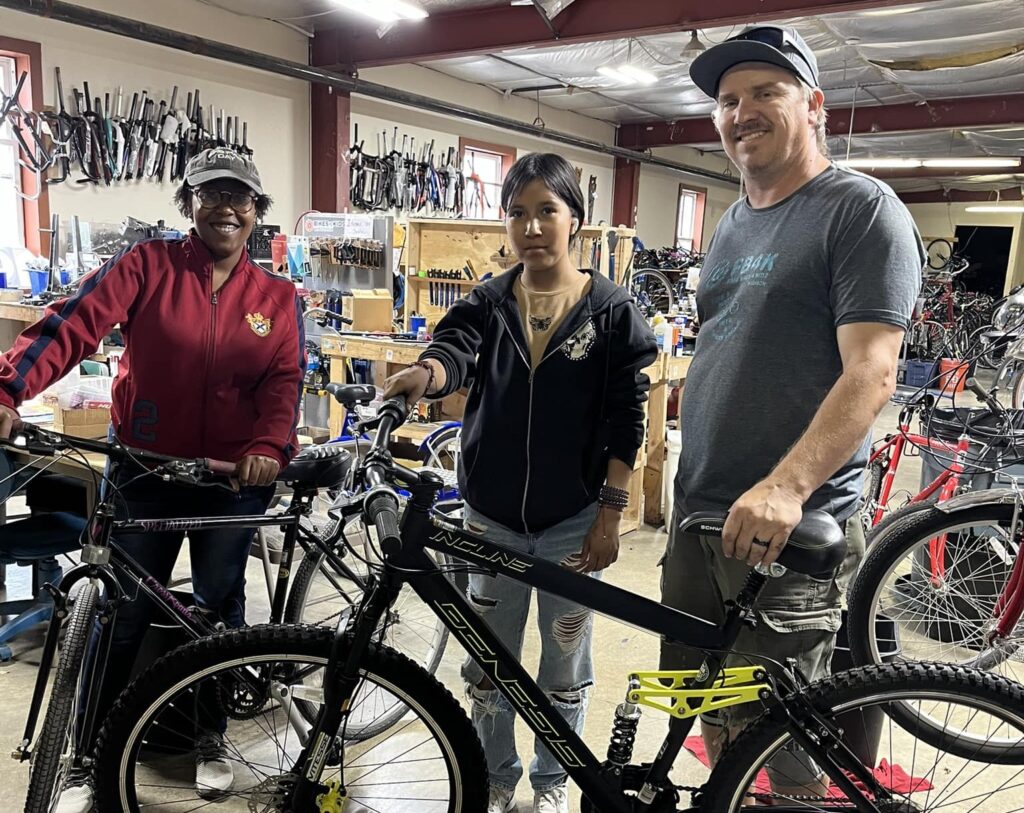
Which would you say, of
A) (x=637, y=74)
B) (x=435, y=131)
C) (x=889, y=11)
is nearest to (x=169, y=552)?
(x=889, y=11)

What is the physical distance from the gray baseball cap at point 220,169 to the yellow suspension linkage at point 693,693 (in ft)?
4.62

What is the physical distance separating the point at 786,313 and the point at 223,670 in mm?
1196

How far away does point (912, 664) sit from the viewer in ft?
4.44

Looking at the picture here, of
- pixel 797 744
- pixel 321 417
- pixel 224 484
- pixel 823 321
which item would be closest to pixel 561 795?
pixel 797 744

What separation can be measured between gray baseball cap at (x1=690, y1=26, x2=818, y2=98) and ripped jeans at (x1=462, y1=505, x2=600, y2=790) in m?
0.93

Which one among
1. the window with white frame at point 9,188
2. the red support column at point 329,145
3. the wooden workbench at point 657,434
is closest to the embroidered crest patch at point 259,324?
the wooden workbench at point 657,434

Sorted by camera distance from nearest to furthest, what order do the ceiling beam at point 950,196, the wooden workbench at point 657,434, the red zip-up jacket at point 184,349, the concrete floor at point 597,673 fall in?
1. the red zip-up jacket at point 184,349
2. the concrete floor at point 597,673
3. the wooden workbench at point 657,434
4. the ceiling beam at point 950,196

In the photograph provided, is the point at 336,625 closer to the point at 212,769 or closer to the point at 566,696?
the point at 566,696

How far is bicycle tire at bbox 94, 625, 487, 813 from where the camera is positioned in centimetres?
136

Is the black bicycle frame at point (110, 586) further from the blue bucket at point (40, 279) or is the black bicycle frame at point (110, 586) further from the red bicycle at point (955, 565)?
the blue bucket at point (40, 279)

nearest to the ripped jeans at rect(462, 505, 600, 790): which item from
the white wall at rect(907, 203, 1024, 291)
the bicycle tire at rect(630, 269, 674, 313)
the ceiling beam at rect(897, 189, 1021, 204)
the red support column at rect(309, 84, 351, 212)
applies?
the red support column at rect(309, 84, 351, 212)

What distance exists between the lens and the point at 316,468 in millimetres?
1918

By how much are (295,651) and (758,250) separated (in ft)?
3.65

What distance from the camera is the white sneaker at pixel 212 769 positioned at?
1922 mm
